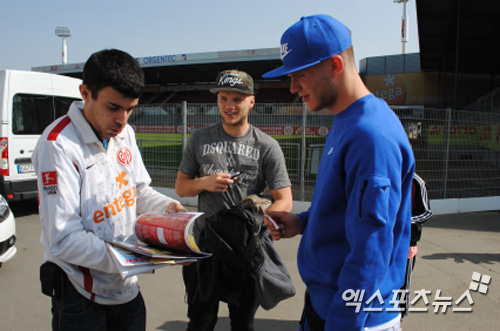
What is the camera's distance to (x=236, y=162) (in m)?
2.45

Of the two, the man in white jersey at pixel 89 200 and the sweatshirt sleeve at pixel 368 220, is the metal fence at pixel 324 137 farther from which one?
the sweatshirt sleeve at pixel 368 220

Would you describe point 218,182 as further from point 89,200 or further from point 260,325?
point 260,325

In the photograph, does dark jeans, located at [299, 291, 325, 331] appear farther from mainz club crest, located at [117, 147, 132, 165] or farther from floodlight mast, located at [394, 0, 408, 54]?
floodlight mast, located at [394, 0, 408, 54]

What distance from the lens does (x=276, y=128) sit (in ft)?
25.0

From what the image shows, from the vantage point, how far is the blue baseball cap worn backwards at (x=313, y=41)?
1.30 meters

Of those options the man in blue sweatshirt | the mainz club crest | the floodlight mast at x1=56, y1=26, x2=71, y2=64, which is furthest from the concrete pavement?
the floodlight mast at x1=56, y1=26, x2=71, y2=64

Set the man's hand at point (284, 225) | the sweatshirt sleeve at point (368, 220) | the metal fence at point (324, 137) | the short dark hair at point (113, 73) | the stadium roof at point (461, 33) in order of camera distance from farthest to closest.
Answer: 1. the stadium roof at point (461, 33)
2. the metal fence at point (324, 137)
3. the man's hand at point (284, 225)
4. the short dark hair at point (113, 73)
5. the sweatshirt sleeve at point (368, 220)

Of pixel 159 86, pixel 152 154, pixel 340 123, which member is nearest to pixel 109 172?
pixel 340 123

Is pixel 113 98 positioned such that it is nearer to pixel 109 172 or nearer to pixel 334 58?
pixel 109 172

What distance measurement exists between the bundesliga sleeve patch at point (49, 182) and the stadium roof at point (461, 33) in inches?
607

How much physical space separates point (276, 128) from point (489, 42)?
17275 mm

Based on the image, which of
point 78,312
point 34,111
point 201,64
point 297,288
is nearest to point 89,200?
point 78,312

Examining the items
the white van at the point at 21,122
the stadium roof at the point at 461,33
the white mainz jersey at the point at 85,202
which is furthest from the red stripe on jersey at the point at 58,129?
the stadium roof at the point at 461,33

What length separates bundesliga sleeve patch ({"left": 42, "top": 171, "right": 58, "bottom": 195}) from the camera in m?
1.45
